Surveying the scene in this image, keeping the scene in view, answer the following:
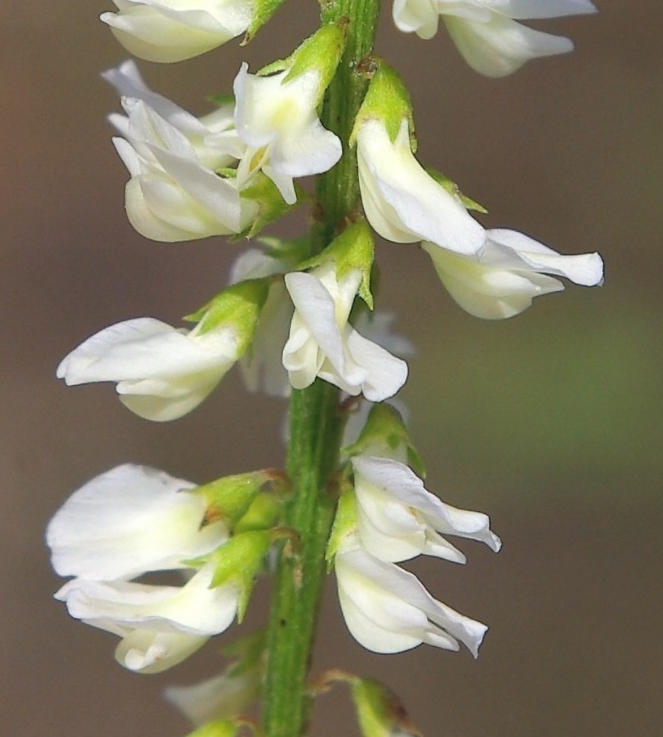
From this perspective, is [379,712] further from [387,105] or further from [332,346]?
[387,105]

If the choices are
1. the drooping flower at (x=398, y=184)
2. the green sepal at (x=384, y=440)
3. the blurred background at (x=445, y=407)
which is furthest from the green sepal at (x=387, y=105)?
the blurred background at (x=445, y=407)

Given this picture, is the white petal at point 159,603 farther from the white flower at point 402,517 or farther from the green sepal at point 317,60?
the green sepal at point 317,60

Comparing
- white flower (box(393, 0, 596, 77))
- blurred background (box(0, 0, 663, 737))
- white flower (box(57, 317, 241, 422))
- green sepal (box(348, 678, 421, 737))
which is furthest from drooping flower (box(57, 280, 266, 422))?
blurred background (box(0, 0, 663, 737))

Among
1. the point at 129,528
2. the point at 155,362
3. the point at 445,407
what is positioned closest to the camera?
the point at 155,362

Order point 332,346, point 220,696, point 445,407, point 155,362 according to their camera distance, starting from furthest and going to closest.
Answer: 1. point 445,407
2. point 220,696
3. point 155,362
4. point 332,346

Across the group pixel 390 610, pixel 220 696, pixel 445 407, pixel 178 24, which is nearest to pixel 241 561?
pixel 390 610

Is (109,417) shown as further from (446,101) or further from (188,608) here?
(188,608)
